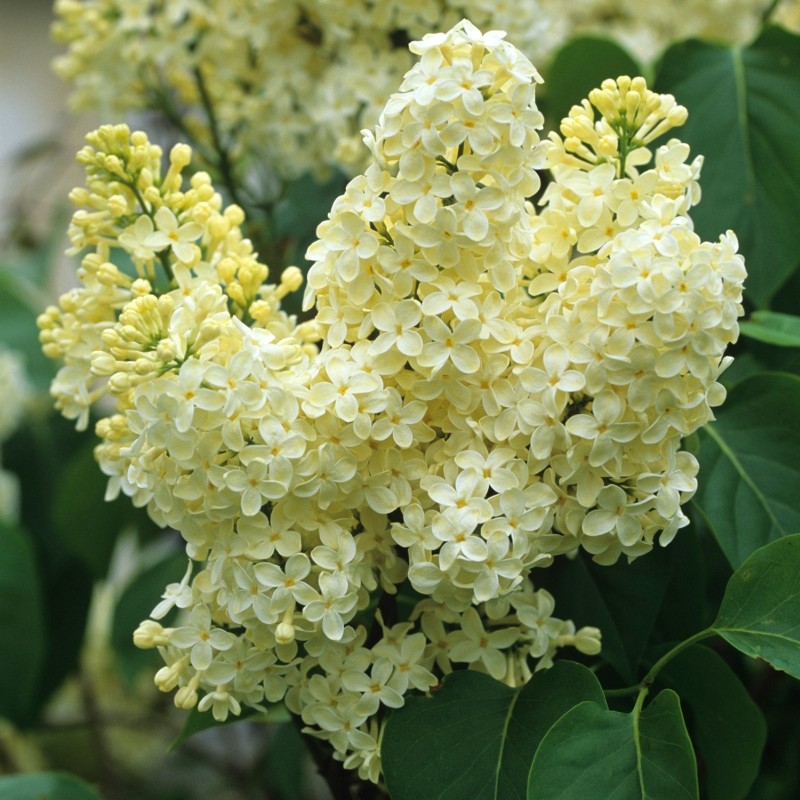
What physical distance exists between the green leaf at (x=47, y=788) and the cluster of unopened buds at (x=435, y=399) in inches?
11.0

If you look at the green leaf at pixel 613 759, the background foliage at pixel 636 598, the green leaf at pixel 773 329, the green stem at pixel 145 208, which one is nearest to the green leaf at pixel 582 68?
the background foliage at pixel 636 598

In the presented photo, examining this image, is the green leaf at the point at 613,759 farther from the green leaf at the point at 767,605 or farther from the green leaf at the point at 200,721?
the green leaf at the point at 200,721

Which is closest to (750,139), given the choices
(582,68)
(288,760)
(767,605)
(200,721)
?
(582,68)

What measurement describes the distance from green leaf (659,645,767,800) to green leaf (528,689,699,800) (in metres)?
0.07

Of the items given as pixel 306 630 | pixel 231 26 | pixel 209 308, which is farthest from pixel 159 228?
pixel 231 26

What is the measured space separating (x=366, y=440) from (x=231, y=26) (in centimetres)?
44

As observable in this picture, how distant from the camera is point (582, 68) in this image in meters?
0.69

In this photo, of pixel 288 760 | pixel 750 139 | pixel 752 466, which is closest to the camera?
pixel 752 466

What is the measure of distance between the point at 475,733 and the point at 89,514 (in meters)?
0.59

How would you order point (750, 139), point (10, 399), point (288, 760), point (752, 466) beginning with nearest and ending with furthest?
point (752, 466) → point (750, 139) → point (288, 760) → point (10, 399)

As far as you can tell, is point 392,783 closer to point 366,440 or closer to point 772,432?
point 366,440

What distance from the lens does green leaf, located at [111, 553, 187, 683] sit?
0.92 metres

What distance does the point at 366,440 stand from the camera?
41 centimetres

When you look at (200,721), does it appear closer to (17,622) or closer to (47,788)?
(47,788)
